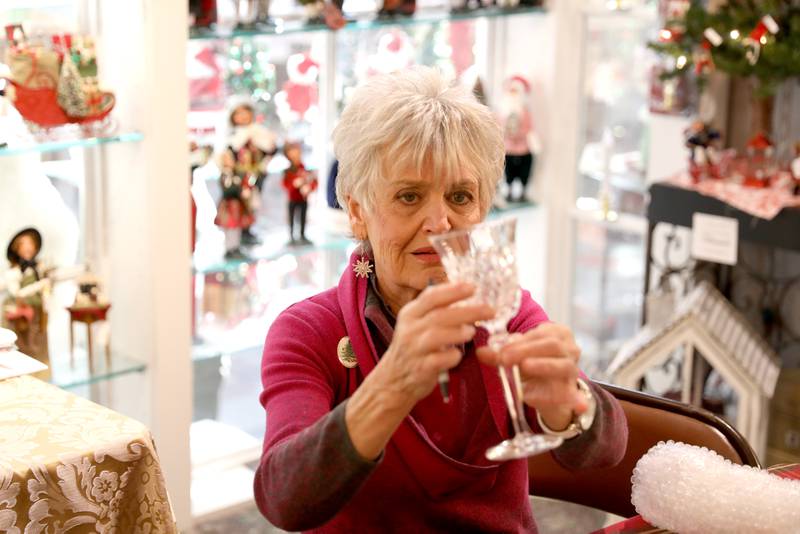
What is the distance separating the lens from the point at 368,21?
378 centimetres

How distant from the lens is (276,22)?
3.57 meters

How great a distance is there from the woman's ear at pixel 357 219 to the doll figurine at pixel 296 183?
6.04 ft

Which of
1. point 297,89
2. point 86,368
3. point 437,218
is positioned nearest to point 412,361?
point 437,218

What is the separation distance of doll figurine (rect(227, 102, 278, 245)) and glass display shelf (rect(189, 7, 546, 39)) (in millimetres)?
216

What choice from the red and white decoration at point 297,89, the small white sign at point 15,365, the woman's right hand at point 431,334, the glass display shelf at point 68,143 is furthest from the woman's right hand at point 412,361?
the red and white decoration at point 297,89

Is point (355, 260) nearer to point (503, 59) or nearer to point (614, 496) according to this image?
point (614, 496)

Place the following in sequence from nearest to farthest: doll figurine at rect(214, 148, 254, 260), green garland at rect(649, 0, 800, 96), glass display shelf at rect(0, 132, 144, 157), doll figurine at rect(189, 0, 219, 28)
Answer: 1. glass display shelf at rect(0, 132, 144, 157)
2. green garland at rect(649, 0, 800, 96)
3. doll figurine at rect(189, 0, 219, 28)
4. doll figurine at rect(214, 148, 254, 260)

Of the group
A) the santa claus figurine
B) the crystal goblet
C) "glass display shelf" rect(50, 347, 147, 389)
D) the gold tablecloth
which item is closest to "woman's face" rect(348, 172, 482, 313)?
the crystal goblet

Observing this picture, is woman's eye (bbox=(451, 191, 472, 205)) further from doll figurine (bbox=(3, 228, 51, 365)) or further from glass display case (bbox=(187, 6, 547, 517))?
glass display case (bbox=(187, 6, 547, 517))

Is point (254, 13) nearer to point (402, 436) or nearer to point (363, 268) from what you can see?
point (363, 268)

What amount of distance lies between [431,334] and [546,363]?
0.47ft

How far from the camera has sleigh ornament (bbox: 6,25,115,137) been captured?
293cm

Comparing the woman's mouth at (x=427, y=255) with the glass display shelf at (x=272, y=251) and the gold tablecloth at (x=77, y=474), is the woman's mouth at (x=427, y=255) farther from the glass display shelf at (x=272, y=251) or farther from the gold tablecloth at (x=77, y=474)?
the glass display shelf at (x=272, y=251)

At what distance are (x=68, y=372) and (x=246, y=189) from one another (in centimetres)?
75
